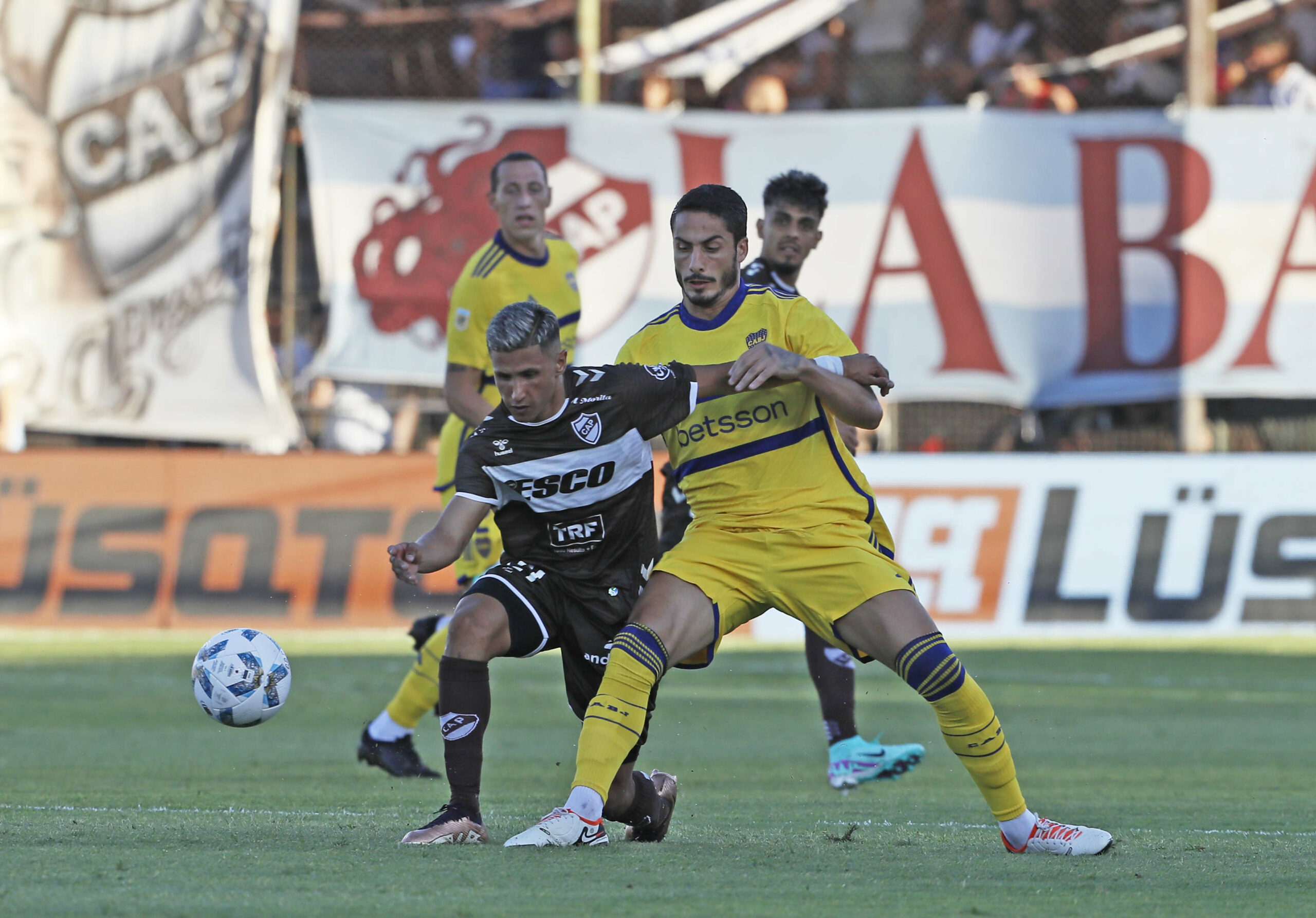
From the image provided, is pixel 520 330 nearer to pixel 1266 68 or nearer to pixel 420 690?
pixel 420 690

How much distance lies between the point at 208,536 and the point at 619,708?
10.2 m

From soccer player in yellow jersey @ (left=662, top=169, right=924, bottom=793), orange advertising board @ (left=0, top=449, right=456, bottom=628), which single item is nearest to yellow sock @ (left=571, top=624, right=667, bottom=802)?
soccer player in yellow jersey @ (left=662, top=169, right=924, bottom=793)

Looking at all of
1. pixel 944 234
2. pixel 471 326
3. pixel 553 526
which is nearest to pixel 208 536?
pixel 944 234

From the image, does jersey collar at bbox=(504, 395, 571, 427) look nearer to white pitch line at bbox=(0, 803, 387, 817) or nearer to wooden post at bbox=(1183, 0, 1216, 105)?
white pitch line at bbox=(0, 803, 387, 817)

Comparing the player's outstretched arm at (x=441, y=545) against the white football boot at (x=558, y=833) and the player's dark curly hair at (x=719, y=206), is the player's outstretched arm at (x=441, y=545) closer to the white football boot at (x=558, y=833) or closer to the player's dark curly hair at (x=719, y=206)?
the white football boot at (x=558, y=833)

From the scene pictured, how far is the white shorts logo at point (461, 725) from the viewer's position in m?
5.36

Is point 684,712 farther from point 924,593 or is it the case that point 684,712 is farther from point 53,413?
point 53,413

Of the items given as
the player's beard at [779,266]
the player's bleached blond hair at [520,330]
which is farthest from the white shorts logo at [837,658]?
the player's bleached blond hair at [520,330]

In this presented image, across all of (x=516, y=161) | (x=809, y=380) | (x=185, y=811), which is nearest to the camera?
(x=809, y=380)

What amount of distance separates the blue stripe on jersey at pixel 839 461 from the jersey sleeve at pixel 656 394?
43 centimetres

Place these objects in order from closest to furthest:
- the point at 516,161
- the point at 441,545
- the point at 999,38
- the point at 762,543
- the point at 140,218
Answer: the point at 441,545 → the point at 762,543 → the point at 516,161 → the point at 140,218 → the point at 999,38

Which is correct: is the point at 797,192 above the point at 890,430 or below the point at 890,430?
above

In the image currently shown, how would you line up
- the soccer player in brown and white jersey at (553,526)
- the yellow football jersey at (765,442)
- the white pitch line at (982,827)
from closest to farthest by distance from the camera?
the soccer player in brown and white jersey at (553,526) < the yellow football jersey at (765,442) < the white pitch line at (982,827)

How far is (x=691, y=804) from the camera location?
21.8 ft
